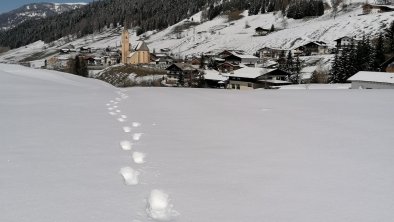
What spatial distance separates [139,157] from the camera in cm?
451

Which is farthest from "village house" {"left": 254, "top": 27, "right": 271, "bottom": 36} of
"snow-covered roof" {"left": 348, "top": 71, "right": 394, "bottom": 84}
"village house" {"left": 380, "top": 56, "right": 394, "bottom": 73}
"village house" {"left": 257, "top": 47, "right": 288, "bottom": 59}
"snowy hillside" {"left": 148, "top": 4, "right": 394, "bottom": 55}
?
"snow-covered roof" {"left": 348, "top": 71, "right": 394, "bottom": 84}

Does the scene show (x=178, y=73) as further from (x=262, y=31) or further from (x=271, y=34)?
(x=262, y=31)

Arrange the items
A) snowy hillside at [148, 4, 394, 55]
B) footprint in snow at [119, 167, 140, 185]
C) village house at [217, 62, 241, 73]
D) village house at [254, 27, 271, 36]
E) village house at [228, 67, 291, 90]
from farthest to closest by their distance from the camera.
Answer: village house at [254, 27, 271, 36] → snowy hillside at [148, 4, 394, 55] → village house at [217, 62, 241, 73] → village house at [228, 67, 291, 90] → footprint in snow at [119, 167, 140, 185]

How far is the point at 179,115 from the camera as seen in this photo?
8.37 metres

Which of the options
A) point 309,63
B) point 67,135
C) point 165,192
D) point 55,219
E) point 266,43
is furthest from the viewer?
point 266,43

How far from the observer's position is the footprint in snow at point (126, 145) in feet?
16.6

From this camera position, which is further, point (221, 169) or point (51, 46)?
point (51, 46)

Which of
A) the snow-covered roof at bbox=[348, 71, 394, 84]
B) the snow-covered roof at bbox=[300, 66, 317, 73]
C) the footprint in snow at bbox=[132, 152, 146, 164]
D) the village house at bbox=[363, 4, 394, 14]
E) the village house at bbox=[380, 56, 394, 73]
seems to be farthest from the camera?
the village house at bbox=[363, 4, 394, 14]

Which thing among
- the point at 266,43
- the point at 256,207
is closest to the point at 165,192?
the point at 256,207

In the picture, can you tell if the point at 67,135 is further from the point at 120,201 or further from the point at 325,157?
the point at 325,157

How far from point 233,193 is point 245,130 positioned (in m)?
3.28

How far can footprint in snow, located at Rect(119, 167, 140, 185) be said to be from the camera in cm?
353

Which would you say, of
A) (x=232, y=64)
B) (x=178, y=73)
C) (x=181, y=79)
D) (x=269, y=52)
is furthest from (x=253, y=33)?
(x=181, y=79)

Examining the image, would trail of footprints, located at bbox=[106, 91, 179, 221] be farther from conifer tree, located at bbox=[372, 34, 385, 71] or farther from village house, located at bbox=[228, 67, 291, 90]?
conifer tree, located at bbox=[372, 34, 385, 71]
